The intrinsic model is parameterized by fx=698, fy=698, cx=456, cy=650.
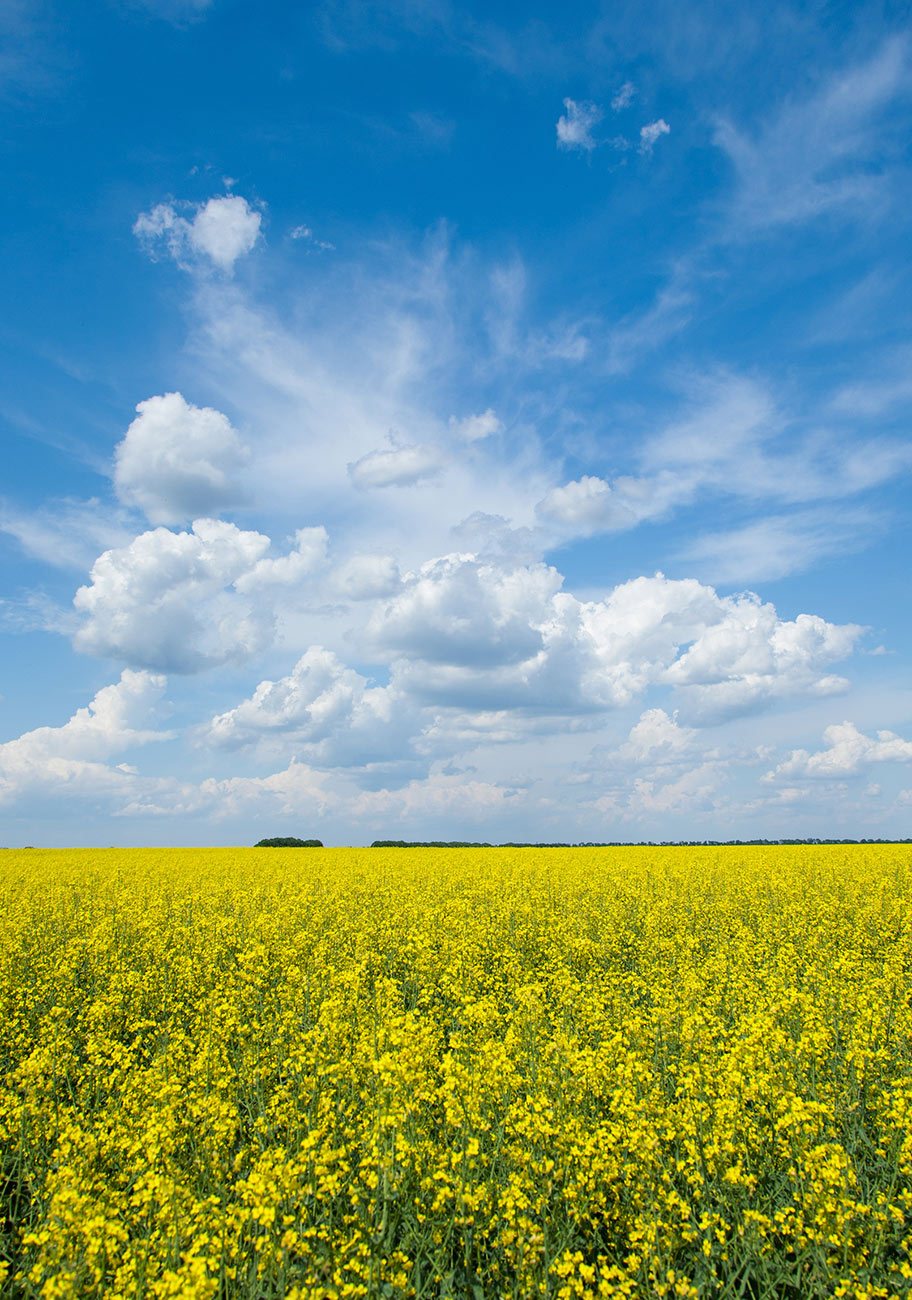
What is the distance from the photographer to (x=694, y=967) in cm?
1312

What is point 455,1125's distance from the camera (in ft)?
21.7

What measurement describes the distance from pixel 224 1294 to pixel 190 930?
11538 mm

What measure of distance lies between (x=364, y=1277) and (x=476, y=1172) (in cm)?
148

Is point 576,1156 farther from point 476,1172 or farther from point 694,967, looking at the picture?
point 694,967

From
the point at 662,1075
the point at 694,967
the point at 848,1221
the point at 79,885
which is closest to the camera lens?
the point at 848,1221

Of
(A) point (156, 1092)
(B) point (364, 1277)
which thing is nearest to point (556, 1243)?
(B) point (364, 1277)

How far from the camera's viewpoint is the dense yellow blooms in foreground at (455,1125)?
5.46m

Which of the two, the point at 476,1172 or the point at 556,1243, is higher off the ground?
the point at 476,1172

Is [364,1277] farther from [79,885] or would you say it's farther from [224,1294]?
[79,885]

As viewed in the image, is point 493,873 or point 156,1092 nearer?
point 156,1092

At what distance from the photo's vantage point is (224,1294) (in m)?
5.42

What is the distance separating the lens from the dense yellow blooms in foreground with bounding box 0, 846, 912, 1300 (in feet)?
17.9

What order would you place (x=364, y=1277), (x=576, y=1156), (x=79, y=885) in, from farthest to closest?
(x=79, y=885)
(x=576, y=1156)
(x=364, y=1277)

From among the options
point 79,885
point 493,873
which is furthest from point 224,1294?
point 79,885
